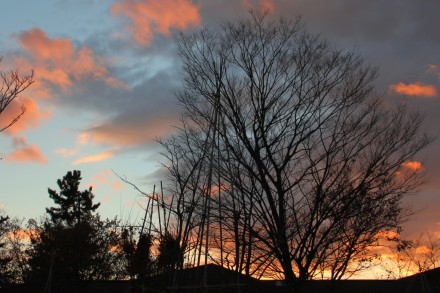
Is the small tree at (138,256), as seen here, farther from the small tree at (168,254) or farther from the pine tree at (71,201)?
the pine tree at (71,201)

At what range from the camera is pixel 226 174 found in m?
14.6

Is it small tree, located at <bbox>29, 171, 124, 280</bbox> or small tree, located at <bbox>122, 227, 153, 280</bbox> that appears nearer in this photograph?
small tree, located at <bbox>122, 227, 153, 280</bbox>

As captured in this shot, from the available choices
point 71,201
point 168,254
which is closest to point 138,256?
point 168,254

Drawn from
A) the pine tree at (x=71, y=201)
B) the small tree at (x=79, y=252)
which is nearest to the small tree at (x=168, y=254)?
the small tree at (x=79, y=252)

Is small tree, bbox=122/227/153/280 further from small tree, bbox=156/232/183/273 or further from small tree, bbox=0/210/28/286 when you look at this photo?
small tree, bbox=0/210/28/286

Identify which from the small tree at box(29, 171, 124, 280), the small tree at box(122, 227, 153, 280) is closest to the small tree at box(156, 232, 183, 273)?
the small tree at box(122, 227, 153, 280)

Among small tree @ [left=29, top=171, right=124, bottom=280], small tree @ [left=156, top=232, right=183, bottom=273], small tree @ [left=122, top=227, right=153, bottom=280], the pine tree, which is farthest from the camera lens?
the pine tree

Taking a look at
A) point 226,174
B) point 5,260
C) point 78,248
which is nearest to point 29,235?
point 5,260

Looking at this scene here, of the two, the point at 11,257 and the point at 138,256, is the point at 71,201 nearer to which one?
the point at 11,257

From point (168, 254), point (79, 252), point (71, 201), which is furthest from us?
point (71, 201)

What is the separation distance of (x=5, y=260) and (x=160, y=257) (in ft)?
94.4

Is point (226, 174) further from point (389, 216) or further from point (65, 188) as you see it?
point (65, 188)

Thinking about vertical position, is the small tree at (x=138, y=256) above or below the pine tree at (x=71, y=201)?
below

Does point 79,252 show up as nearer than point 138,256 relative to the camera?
No
